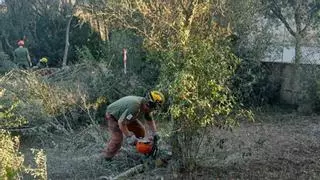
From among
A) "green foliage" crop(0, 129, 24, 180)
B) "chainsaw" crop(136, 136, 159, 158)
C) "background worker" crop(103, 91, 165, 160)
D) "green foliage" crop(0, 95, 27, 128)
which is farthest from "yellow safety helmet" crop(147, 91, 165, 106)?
"green foliage" crop(0, 129, 24, 180)

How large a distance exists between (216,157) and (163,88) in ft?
4.92

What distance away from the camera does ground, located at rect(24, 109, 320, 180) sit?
7000 mm

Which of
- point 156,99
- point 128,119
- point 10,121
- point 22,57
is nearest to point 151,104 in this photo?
point 156,99

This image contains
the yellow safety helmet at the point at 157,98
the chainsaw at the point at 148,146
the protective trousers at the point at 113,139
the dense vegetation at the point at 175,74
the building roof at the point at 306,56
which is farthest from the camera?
the building roof at the point at 306,56

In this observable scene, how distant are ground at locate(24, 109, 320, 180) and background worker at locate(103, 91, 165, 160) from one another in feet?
0.90

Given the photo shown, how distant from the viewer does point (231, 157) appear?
7.73 meters

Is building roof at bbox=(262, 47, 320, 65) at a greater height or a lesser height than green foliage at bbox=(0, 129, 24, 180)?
greater

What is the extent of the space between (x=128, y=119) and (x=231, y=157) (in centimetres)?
169

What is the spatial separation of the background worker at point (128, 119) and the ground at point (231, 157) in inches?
10.8

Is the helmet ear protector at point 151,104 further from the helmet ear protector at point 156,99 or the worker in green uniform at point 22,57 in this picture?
the worker in green uniform at point 22,57

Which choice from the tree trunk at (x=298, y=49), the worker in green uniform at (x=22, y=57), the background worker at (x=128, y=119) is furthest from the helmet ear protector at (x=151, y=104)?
the worker in green uniform at (x=22, y=57)

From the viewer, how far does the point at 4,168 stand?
15.2 ft

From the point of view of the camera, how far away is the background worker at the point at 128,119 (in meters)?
7.31

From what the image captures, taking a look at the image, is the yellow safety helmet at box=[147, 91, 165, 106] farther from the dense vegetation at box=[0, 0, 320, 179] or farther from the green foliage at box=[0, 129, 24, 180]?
the green foliage at box=[0, 129, 24, 180]
